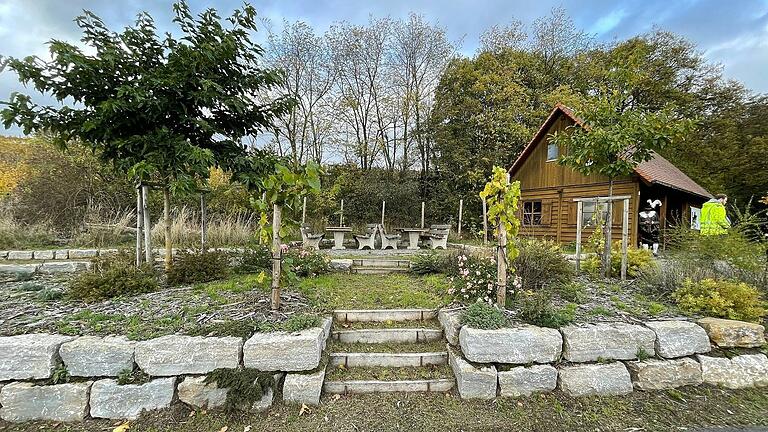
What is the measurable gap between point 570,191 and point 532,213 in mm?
1659

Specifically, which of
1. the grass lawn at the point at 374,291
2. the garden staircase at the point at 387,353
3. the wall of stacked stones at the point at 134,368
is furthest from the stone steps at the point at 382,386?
the grass lawn at the point at 374,291

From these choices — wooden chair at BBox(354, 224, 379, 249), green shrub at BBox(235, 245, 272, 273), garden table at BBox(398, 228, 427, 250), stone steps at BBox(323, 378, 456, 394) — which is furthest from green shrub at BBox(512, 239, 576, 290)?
wooden chair at BBox(354, 224, 379, 249)

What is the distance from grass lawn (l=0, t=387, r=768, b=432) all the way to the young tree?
213 cm

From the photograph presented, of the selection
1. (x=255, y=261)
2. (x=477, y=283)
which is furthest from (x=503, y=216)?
(x=255, y=261)

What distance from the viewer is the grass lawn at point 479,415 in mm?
2234

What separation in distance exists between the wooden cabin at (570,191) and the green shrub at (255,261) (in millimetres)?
8356

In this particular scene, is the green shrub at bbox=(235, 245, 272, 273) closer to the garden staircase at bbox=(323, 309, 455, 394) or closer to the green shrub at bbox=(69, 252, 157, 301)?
the green shrub at bbox=(69, 252, 157, 301)

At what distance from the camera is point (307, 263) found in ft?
15.7

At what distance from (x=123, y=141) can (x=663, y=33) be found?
21.6 m

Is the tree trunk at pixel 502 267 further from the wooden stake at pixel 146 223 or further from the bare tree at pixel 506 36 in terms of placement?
the bare tree at pixel 506 36

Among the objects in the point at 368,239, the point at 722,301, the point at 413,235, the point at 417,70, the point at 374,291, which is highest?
the point at 417,70

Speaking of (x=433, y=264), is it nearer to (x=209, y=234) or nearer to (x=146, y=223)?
(x=146, y=223)

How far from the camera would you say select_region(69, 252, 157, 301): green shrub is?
331cm

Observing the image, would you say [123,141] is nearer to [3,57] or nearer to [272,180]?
[3,57]
